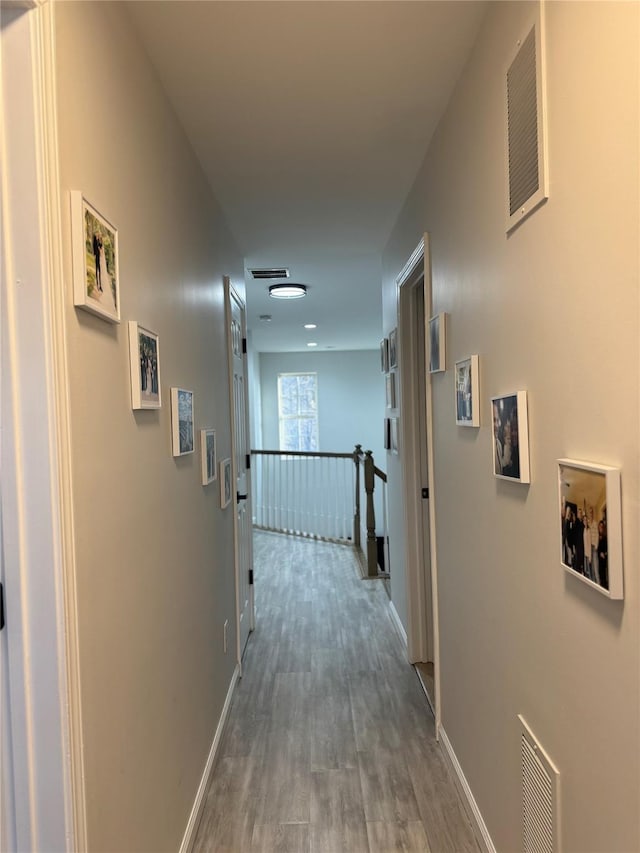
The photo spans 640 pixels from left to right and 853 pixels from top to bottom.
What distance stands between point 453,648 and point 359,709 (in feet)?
2.71

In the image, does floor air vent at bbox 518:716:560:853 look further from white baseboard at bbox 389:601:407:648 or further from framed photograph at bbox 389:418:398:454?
framed photograph at bbox 389:418:398:454

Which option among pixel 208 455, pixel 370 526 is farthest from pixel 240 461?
pixel 370 526

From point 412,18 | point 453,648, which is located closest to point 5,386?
point 412,18

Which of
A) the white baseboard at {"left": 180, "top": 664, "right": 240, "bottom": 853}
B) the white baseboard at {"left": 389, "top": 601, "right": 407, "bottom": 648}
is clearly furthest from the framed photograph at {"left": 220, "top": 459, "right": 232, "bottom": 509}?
the white baseboard at {"left": 389, "top": 601, "right": 407, "bottom": 648}

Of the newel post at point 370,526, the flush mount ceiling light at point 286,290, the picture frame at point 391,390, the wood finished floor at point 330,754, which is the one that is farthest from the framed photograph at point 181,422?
the newel post at point 370,526

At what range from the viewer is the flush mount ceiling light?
436 cm

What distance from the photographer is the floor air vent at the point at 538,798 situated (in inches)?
45.6

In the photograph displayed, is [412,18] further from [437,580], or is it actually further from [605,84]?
[437,580]

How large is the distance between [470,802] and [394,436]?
2.03 m

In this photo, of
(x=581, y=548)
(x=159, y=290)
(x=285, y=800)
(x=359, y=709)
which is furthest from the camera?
(x=359, y=709)

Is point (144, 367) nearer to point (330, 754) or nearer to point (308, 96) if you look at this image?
point (308, 96)

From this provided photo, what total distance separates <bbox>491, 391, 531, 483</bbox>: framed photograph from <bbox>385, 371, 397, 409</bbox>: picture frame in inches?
75.2

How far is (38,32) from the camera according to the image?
2.95 feet

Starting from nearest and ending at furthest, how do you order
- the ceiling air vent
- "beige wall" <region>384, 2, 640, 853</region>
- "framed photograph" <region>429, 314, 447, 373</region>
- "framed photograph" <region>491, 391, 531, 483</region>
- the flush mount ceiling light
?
"beige wall" <region>384, 2, 640, 853</region>, "framed photograph" <region>491, 391, 531, 483</region>, "framed photograph" <region>429, 314, 447, 373</region>, the ceiling air vent, the flush mount ceiling light
